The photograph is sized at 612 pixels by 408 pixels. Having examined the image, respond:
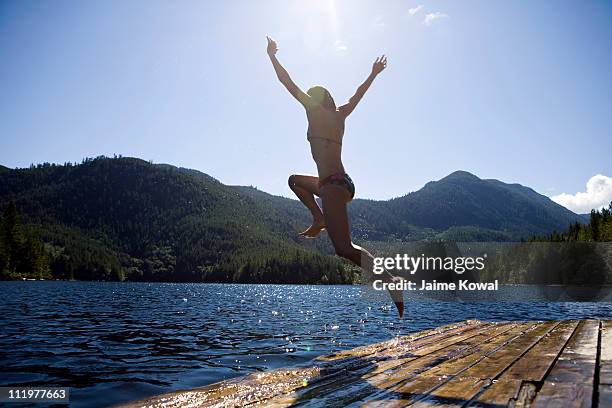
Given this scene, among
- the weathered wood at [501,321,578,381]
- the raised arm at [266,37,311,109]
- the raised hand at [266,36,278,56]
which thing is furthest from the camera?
the raised hand at [266,36,278,56]

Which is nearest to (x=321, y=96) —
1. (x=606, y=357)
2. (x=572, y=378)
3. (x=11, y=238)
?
(x=572, y=378)

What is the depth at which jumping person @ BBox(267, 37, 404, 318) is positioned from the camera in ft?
16.5

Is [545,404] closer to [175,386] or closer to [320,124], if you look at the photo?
[320,124]

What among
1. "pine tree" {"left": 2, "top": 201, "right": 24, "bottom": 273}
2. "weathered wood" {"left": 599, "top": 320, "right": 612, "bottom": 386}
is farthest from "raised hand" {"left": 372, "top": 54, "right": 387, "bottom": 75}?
"pine tree" {"left": 2, "top": 201, "right": 24, "bottom": 273}

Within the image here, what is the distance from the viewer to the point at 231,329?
68.8ft

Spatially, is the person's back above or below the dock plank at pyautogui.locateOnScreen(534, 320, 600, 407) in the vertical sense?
above

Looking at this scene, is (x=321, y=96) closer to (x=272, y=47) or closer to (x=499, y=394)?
(x=272, y=47)

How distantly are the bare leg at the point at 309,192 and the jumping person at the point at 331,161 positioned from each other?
11 centimetres

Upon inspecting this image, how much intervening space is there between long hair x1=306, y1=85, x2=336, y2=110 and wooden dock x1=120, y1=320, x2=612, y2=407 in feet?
10.3

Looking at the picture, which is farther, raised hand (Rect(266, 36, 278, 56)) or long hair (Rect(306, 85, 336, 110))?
raised hand (Rect(266, 36, 278, 56))

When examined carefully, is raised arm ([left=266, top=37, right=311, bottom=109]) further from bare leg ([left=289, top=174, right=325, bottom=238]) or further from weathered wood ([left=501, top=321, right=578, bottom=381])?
weathered wood ([left=501, top=321, right=578, bottom=381])

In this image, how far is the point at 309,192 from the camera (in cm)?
598

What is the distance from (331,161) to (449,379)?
2.67m

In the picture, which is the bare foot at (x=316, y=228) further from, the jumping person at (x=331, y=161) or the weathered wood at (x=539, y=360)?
the weathered wood at (x=539, y=360)
